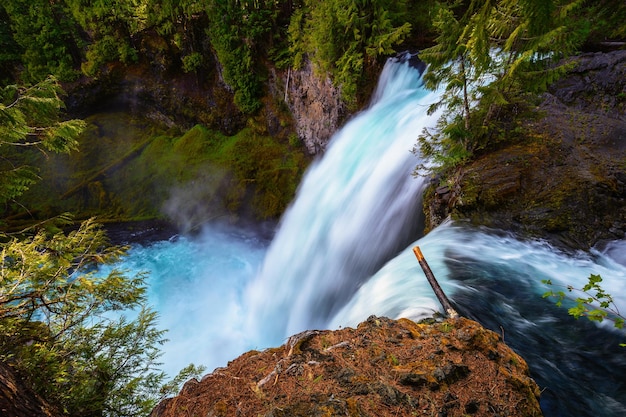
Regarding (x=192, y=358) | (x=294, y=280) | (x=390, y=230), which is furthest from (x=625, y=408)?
(x=192, y=358)

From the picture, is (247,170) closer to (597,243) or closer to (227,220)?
(227,220)

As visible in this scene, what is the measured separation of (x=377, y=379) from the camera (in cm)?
244

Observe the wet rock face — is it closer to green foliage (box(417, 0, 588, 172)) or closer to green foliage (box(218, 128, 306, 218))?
green foliage (box(417, 0, 588, 172))

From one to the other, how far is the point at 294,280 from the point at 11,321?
721cm

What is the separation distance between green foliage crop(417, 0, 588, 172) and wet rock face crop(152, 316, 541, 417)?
347 centimetres

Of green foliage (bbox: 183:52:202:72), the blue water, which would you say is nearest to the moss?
the blue water

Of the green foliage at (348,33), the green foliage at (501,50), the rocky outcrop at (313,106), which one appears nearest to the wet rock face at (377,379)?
the green foliage at (501,50)

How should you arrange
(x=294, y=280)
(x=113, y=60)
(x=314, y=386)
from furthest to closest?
(x=113, y=60), (x=294, y=280), (x=314, y=386)

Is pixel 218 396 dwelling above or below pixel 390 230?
below

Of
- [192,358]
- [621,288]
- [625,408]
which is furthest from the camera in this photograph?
[192,358]

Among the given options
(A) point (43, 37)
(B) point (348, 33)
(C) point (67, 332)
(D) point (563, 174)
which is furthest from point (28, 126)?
(A) point (43, 37)

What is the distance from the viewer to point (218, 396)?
2.61 m

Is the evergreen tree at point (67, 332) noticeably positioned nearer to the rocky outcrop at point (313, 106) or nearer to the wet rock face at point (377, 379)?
the wet rock face at point (377, 379)

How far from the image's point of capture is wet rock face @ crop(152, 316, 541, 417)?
7.31ft
